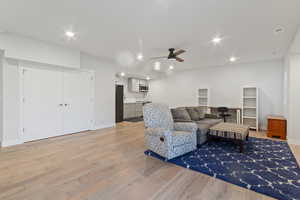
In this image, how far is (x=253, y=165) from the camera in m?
2.61

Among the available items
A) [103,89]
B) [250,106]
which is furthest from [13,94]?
[250,106]

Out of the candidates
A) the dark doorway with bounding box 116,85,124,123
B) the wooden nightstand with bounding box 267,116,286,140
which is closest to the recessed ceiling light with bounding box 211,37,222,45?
the wooden nightstand with bounding box 267,116,286,140

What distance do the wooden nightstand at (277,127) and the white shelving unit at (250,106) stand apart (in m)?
1.06

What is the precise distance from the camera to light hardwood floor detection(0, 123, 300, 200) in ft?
6.09

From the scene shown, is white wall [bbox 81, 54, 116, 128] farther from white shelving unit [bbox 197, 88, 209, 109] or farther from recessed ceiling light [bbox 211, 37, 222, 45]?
white shelving unit [bbox 197, 88, 209, 109]

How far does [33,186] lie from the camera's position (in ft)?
6.62

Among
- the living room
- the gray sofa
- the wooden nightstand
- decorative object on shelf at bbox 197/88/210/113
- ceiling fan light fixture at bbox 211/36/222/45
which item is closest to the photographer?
the living room

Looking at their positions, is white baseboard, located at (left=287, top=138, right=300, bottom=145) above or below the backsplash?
Answer: below

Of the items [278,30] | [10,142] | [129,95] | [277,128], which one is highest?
[278,30]

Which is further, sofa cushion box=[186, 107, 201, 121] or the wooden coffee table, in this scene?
sofa cushion box=[186, 107, 201, 121]

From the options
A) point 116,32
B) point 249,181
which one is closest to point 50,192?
point 249,181

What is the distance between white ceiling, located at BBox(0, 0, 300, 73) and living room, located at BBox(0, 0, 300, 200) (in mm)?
23

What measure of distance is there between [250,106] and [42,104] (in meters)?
7.15

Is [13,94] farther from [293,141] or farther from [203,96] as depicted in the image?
[293,141]
